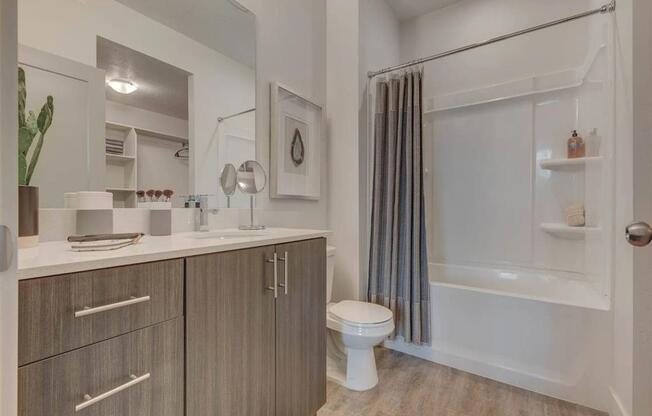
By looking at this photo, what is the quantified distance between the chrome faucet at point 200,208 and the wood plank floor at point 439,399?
44.5 inches

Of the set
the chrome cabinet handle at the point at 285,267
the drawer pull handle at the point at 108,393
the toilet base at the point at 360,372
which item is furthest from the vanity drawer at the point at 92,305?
the toilet base at the point at 360,372

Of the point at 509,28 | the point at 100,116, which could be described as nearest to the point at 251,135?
the point at 100,116

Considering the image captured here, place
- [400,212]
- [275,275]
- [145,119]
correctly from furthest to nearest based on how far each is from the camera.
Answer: [400,212]
[145,119]
[275,275]

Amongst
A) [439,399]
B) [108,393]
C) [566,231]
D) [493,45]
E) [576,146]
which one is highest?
[493,45]

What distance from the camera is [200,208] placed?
144cm

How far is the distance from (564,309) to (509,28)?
2246 mm

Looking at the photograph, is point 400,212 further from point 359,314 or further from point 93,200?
point 93,200

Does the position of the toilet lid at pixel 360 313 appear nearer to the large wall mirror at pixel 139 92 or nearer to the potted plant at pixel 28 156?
the large wall mirror at pixel 139 92

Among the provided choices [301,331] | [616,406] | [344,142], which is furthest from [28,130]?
[616,406]

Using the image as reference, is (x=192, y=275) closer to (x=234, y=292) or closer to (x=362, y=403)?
(x=234, y=292)

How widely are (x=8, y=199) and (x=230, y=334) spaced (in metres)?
0.72

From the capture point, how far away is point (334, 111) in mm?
2422

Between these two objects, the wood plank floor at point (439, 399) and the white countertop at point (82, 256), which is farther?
the wood plank floor at point (439, 399)

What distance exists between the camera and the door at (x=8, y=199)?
1.39 ft
